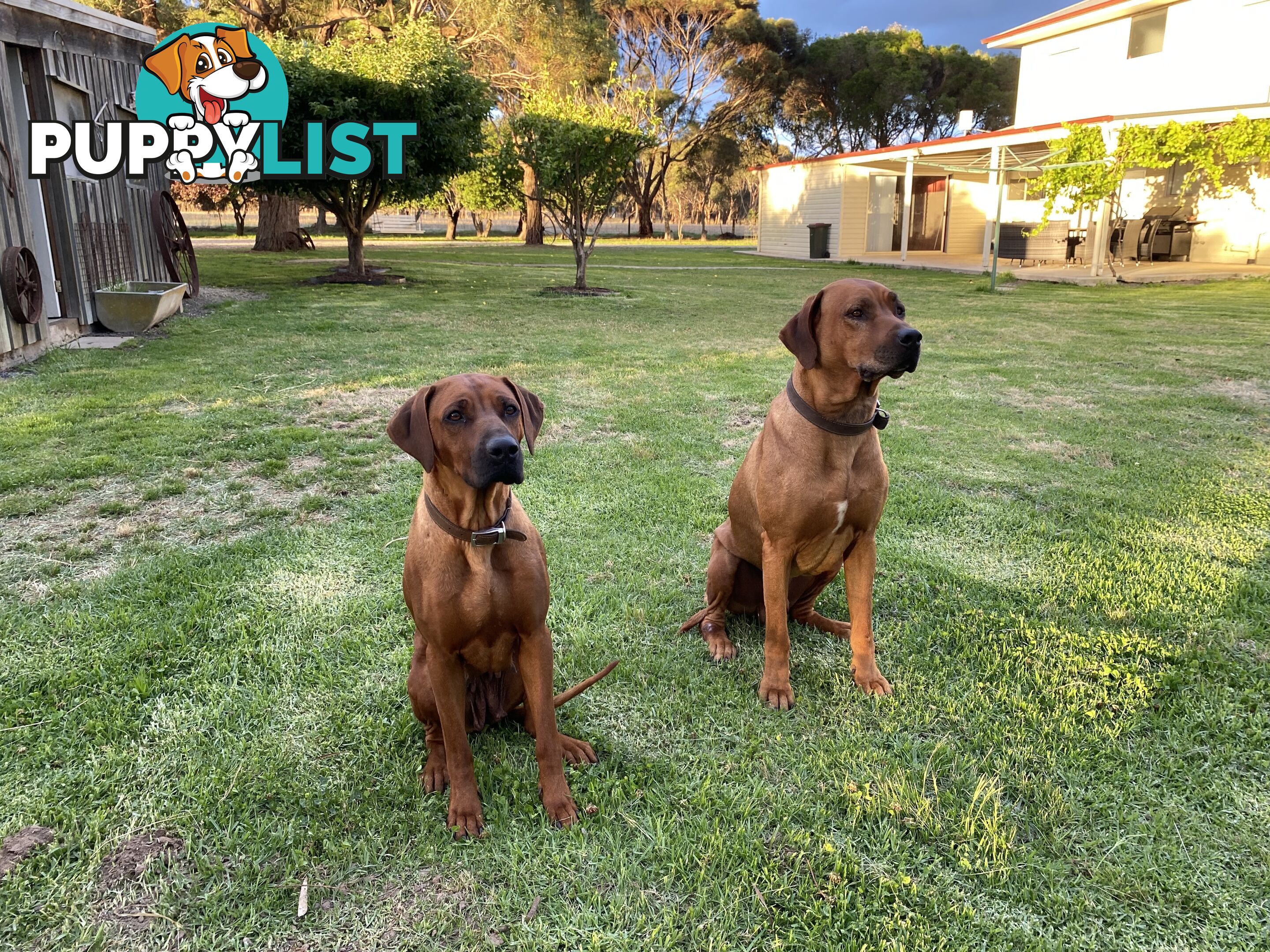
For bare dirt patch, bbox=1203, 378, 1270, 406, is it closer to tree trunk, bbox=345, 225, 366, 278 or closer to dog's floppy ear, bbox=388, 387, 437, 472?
dog's floppy ear, bbox=388, 387, 437, 472

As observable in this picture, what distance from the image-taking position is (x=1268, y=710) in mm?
2535

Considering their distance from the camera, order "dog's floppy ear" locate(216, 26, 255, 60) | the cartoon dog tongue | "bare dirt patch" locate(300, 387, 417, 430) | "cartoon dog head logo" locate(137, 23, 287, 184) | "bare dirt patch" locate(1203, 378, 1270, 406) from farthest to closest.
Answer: "dog's floppy ear" locate(216, 26, 255, 60)
the cartoon dog tongue
"cartoon dog head logo" locate(137, 23, 287, 184)
"bare dirt patch" locate(1203, 378, 1270, 406)
"bare dirt patch" locate(300, 387, 417, 430)

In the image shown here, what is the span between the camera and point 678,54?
40.1m

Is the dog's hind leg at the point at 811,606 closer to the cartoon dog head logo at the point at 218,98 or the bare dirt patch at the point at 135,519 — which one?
the bare dirt patch at the point at 135,519

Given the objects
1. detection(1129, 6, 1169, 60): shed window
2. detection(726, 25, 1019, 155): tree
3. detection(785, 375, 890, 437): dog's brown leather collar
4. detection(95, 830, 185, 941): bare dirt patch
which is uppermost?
detection(726, 25, 1019, 155): tree

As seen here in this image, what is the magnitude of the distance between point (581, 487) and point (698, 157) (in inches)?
1835

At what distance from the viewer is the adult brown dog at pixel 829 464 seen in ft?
8.16

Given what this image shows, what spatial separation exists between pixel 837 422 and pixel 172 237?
13070mm

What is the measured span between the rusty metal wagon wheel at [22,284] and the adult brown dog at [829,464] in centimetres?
777

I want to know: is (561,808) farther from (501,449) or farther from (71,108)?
(71,108)

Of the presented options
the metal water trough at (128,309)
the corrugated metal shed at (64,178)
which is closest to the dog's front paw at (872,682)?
the corrugated metal shed at (64,178)

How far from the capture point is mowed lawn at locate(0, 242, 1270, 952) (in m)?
1.85

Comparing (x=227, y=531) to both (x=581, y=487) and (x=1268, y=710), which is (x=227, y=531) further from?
(x=1268, y=710)

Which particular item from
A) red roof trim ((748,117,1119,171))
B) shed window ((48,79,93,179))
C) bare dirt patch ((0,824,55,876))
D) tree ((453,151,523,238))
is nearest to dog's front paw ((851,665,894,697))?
bare dirt patch ((0,824,55,876))
